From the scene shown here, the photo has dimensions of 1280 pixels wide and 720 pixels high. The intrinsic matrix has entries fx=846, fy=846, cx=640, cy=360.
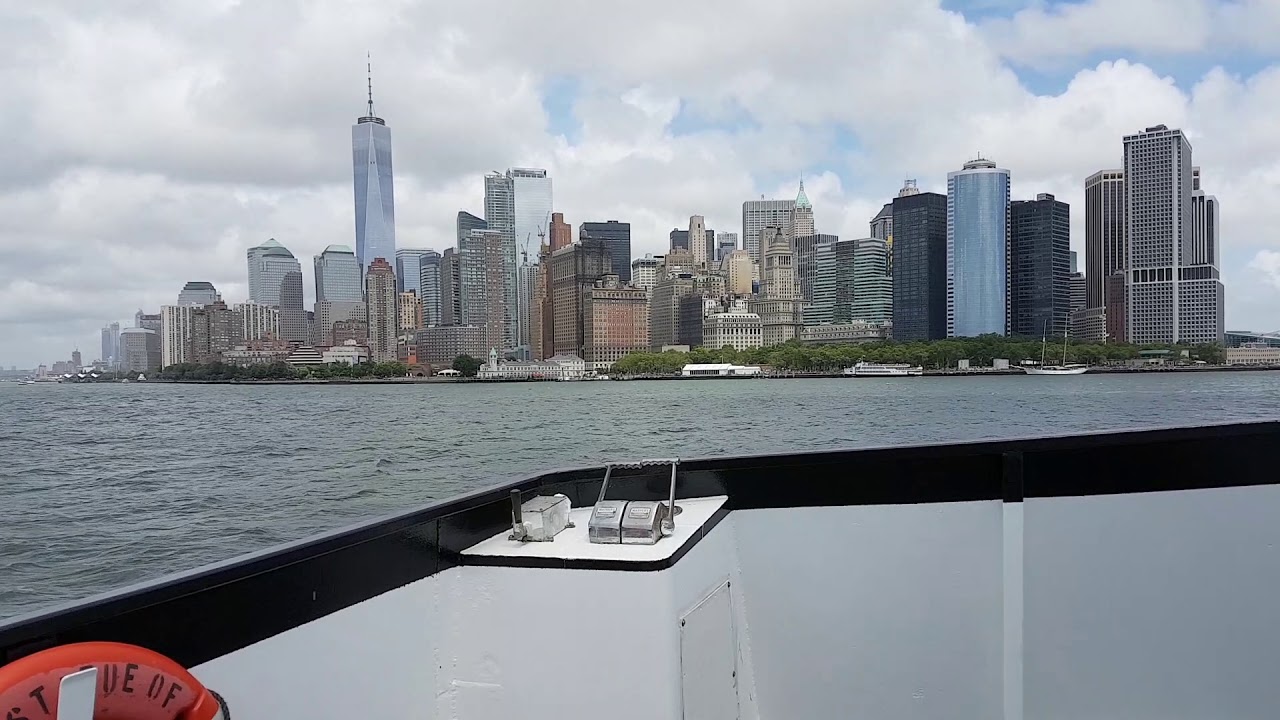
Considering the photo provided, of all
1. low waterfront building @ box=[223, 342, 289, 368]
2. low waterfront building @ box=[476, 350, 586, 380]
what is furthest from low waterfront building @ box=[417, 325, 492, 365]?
low waterfront building @ box=[223, 342, 289, 368]

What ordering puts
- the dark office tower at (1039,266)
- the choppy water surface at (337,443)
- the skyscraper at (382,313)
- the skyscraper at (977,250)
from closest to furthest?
the choppy water surface at (337,443), the skyscraper at (382,313), the dark office tower at (1039,266), the skyscraper at (977,250)

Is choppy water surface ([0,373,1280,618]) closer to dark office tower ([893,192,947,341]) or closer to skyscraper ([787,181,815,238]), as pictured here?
dark office tower ([893,192,947,341])

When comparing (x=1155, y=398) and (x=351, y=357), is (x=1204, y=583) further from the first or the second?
(x=351, y=357)

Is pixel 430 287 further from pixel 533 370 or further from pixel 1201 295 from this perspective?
pixel 1201 295

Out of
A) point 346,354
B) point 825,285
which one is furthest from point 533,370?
point 825,285

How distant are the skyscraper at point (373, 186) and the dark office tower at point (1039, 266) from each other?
314 ft

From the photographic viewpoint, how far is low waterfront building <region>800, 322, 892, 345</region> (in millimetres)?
96812

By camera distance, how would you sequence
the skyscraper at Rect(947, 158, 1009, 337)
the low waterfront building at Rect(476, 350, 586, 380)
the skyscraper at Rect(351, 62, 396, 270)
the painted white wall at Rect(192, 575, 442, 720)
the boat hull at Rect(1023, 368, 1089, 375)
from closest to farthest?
the painted white wall at Rect(192, 575, 442, 720) → the boat hull at Rect(1023, 368, 1089, 375) → the low waterfront building at Rect(476, 350, 586, 380) → the skyscraper at Rect(947, 158, 1009, 337) → the skyscraper at Rect(351, 62, 396, 270)

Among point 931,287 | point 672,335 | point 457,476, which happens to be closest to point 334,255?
point 672,335

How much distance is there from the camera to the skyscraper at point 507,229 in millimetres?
102688

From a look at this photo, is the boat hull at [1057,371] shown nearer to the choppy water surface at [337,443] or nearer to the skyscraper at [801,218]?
the choppy water surface at [337,443]

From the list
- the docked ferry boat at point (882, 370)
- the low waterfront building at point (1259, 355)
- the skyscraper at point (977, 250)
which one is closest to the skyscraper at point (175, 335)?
the docked ferry boat at point (882, 370)

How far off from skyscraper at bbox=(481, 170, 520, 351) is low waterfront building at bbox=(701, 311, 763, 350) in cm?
2292

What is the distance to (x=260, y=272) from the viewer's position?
104312 millimetres
